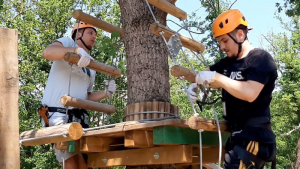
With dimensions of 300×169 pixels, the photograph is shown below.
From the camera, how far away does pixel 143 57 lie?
3.52 meters

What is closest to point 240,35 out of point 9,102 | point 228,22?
point 228,22

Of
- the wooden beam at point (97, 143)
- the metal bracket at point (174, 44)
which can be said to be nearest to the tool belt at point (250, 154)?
the metal bracket at point (174, 44)

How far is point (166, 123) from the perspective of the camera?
2.59 meters

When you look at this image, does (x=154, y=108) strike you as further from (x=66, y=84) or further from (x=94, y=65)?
(x=66, y=84)

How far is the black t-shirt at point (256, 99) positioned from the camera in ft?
8.64

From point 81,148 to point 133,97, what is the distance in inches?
23.9

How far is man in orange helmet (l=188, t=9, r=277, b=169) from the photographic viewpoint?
2.61 m

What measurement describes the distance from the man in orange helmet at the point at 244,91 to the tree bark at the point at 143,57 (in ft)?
1.79

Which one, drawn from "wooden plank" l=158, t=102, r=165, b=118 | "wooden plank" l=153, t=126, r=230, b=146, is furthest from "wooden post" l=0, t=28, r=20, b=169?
"wooden plank" l=158, t=102, r=165, b=118

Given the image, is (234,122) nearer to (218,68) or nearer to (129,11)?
(218,68)

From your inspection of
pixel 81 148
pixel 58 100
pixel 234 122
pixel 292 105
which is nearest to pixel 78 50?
pixel 58 100

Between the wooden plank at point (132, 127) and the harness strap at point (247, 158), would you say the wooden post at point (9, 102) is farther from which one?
the harness strap at point (247, 158)

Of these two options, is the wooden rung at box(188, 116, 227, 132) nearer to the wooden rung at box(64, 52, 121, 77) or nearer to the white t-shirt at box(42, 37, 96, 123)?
the wooden rung at box(64, 52, 121, 77)

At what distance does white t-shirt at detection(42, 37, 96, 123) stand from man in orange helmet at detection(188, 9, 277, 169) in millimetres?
Result: 1220
